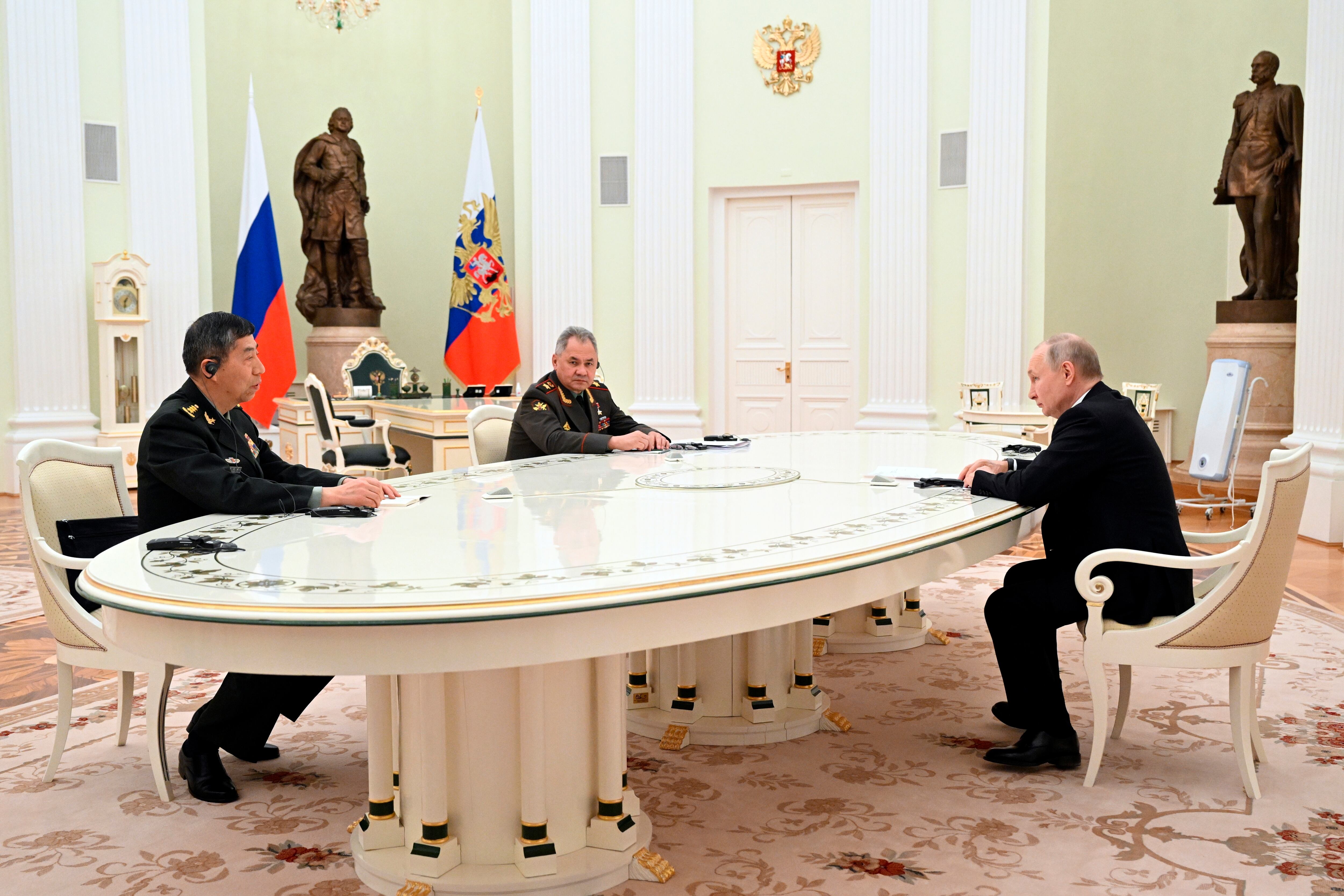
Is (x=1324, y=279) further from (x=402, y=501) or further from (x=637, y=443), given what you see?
(x=402, y=501)

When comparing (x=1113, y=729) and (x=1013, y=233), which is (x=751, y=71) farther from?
(x=1113, y=729)

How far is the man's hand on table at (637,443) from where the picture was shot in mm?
4680

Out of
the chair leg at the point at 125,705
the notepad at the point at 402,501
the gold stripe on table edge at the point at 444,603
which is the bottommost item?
the chair leg at the point at 125,705

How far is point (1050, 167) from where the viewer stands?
33.7 feet

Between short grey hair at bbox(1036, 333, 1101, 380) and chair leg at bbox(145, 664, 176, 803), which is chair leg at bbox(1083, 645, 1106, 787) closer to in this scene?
short grey hair at bbox(1036, 333, 1101, 380)

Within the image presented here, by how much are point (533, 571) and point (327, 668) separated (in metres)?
0.45

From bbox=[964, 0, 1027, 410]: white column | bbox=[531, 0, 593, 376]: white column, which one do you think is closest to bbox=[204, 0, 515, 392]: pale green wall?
bbox=[531, 0, 593, 376]: white column

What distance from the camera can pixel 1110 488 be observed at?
3244 mm

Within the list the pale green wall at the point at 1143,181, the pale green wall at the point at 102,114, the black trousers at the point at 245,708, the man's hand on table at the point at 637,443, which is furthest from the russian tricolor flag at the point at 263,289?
the black trousers at the point at 245,708

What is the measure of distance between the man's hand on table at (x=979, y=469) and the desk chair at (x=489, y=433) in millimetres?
2137

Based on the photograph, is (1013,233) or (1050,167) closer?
(1013,233)

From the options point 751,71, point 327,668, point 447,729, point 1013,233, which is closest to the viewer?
point 327,668

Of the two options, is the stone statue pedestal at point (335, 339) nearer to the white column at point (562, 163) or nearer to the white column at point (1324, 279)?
the white column at point (562, 163)

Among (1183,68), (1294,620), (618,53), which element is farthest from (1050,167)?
(1294,620)
